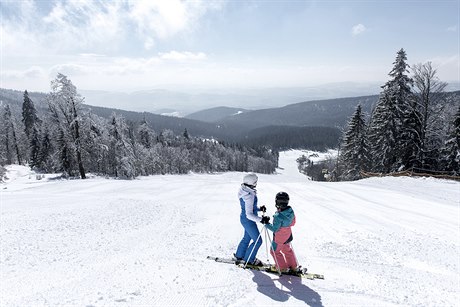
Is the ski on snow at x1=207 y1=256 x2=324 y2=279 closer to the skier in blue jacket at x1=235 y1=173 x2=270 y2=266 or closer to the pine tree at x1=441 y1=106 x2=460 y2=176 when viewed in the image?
the skier in blue jacket at x1=235 y1=173 x2=270 y2=266

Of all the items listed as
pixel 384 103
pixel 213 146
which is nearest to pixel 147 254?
pixel 384 103

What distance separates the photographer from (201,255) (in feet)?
25.1

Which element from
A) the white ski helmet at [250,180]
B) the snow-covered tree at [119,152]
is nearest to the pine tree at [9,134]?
the snow-covered tree at [119,152]

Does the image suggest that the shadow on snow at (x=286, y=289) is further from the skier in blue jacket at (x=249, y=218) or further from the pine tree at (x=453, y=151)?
the pine tree at (x=453, y=151)

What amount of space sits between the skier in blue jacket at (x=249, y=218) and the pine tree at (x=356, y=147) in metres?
38.3

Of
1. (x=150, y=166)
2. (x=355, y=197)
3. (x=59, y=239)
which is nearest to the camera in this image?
(x=59, y=239)

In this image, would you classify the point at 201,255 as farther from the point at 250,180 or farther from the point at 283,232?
the point at 250,180

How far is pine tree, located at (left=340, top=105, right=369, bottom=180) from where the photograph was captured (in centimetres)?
4175

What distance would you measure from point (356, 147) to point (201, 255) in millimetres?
39910

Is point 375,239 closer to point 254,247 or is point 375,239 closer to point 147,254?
point 254,247

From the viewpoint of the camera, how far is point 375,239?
9.57 meters

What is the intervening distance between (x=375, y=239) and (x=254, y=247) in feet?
16.7

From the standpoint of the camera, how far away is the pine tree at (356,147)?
41.8 m

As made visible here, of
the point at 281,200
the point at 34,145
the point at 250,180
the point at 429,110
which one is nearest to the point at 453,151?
the point at 429,110
